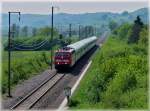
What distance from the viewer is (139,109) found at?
21.1 metres

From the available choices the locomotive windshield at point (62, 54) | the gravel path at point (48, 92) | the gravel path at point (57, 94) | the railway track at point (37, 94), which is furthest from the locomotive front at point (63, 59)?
the railway track at point (37, 94)

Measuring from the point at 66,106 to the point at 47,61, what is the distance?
28654mm

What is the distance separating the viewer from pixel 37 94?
32094 millimetres

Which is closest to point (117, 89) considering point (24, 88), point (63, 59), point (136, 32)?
point (24, 88)

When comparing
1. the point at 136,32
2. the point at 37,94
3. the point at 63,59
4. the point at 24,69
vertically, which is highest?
the point at 136,32

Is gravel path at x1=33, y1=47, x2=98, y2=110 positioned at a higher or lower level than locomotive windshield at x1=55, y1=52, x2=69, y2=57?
lower

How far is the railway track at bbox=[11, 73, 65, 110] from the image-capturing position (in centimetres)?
2775

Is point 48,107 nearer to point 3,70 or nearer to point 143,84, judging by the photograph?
point 143,84

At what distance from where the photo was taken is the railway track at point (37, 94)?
2775 centimetres

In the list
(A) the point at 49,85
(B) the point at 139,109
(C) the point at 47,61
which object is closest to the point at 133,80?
(B) the point at 139,109

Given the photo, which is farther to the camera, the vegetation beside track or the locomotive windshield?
the locomotive windshield

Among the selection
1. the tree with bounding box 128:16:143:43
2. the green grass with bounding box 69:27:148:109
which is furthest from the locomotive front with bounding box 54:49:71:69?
the tree with bounding box 128:16:143:43

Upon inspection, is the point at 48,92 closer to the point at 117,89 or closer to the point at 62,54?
the point at 117,89

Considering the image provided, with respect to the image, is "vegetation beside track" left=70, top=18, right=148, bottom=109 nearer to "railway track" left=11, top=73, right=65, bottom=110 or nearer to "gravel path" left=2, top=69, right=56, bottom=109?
"railway track" left=11, top=73, right=65, bottom=110
